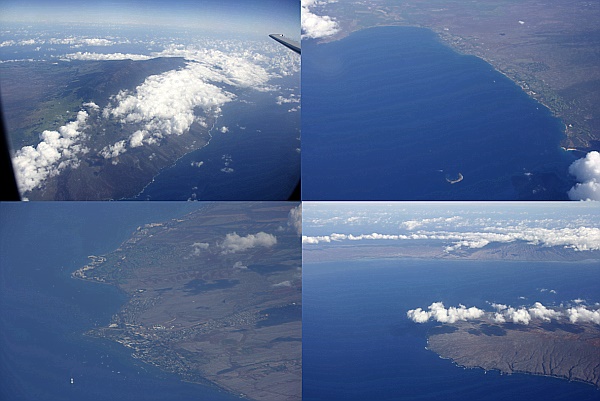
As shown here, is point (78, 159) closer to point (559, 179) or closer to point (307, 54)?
point (307, 54)

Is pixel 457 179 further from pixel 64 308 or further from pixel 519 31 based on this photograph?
pixel 64 308

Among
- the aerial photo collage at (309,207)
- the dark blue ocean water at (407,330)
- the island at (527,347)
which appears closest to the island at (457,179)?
the aerial photo collage at (309,207)

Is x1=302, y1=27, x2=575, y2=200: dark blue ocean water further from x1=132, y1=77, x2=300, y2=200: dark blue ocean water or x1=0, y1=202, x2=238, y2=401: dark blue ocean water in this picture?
x1=0, y1=202, x2=238, y2=401: dark blue ocean water

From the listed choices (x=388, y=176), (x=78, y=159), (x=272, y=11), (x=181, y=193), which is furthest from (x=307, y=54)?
(x=78, y=159)

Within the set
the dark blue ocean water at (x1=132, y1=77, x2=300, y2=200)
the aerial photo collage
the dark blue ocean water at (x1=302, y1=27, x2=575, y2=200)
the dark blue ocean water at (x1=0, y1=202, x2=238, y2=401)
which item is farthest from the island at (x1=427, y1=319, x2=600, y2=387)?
the dark blue ocean water at (x1=0, y1=202, x2=238, y2=401)

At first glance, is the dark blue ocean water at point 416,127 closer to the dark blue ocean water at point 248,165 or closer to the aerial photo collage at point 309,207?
the aerial photo collage at point 309,207

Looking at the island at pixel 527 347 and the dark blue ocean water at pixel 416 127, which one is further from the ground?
the dark blue ocean water at pixel 416 127
